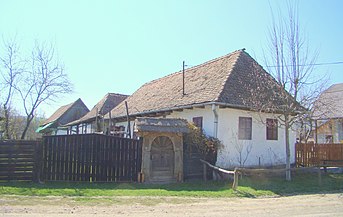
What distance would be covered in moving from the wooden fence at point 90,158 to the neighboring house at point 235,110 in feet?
14.4

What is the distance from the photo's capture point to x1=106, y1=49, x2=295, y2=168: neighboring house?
16.4m

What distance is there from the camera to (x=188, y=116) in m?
18.5

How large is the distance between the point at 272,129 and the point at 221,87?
4.11m

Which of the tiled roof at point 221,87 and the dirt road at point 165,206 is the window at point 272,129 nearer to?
the tiled roof at point 221,87

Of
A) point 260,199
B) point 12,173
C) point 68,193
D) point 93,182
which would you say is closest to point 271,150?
point 260,199

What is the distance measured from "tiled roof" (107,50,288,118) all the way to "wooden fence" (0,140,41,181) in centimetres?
803

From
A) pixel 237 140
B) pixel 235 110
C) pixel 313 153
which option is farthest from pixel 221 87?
pixel 313 153

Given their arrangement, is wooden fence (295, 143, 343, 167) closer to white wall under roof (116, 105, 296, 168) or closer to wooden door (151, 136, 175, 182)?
white wall under roof (116, 105, 296, 168)

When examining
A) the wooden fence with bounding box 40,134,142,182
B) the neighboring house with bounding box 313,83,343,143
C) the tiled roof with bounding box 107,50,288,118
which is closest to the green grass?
the wooden fence with bounding box 40,134,142,182

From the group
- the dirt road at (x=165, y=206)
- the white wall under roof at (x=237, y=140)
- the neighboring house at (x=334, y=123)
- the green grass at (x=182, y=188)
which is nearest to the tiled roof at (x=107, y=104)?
the white wall under roof at (x=237, y=140)

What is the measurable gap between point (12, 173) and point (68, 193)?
10.8ft

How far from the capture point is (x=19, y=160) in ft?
42.8

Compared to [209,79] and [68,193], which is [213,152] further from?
[68,193]

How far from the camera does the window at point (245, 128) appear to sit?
17.2m
